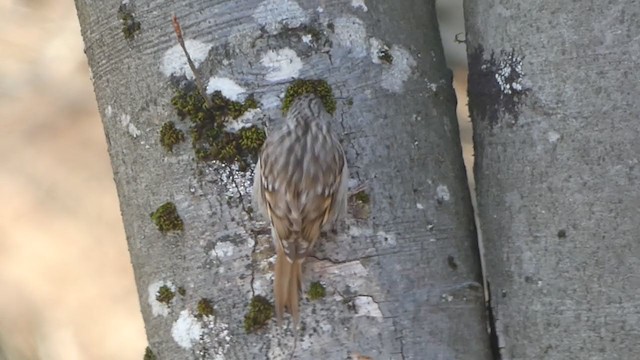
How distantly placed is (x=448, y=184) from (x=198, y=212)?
61 centimetres

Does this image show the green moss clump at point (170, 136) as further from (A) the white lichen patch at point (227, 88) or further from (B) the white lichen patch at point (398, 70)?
(B) the white lichen patch at point (398, 70)

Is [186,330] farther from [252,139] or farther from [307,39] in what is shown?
[307,39]

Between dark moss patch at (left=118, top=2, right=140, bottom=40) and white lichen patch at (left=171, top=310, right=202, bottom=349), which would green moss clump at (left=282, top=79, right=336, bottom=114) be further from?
white lichen patch at (left=171, top=310, right=202, bottom=349)

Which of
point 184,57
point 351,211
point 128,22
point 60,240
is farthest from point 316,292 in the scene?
point 60,240

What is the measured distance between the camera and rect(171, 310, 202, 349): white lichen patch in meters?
2.12

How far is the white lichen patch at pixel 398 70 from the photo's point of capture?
7.21ft

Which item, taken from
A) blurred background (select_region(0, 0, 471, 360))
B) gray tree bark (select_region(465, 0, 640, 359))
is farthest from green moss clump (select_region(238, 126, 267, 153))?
blurred background (select_region(0, 0, 471, 360))

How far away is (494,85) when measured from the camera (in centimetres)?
230

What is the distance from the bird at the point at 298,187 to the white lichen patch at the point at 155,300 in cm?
30

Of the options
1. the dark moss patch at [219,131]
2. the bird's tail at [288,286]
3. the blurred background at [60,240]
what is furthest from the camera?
the blurred background at [60,240]

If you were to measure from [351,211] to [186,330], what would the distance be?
0.48 meters

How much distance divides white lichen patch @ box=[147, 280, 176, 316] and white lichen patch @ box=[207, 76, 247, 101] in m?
0.47

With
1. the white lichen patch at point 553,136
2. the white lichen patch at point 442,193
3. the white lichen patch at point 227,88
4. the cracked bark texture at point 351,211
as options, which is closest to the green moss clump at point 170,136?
the cracked bark texture at point 351,211

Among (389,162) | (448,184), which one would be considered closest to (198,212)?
(389,162)
